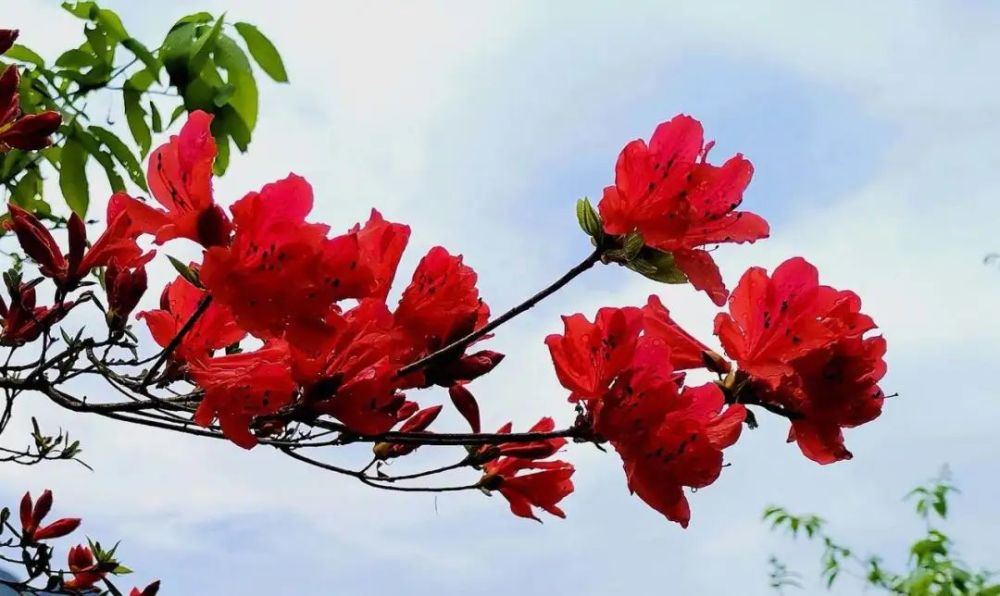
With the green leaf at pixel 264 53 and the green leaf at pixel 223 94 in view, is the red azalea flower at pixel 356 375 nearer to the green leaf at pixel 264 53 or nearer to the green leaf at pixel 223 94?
the green leaf at pixel 223 94

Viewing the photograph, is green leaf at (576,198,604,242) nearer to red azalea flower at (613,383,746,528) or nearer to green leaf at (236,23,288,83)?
red azalea flower at (613,383,746,528)

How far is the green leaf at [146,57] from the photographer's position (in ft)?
5.92

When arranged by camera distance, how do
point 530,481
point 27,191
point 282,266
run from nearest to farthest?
point 282,266
point 530,481
point 27,191

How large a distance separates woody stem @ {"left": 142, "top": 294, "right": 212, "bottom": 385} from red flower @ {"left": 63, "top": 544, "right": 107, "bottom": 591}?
0.80 m

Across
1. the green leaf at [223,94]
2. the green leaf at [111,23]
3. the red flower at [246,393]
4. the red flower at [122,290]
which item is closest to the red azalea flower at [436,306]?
the red flower at [246,393]

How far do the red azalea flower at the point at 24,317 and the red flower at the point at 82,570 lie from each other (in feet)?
2.44

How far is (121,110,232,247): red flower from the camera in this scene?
913mm

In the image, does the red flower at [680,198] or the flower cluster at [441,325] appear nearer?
the flower cluster at [441,325]

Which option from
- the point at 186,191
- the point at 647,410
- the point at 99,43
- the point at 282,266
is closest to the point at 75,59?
the point at 99,43

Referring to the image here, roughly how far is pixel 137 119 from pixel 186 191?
964mm

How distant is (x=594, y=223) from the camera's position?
3.37 ft

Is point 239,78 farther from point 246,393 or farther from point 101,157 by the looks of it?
point 246,393

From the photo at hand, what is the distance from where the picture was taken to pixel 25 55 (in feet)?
6.07

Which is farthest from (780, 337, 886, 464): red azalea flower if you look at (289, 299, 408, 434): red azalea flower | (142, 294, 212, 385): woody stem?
(142, 294, 212, 385): woody stem
